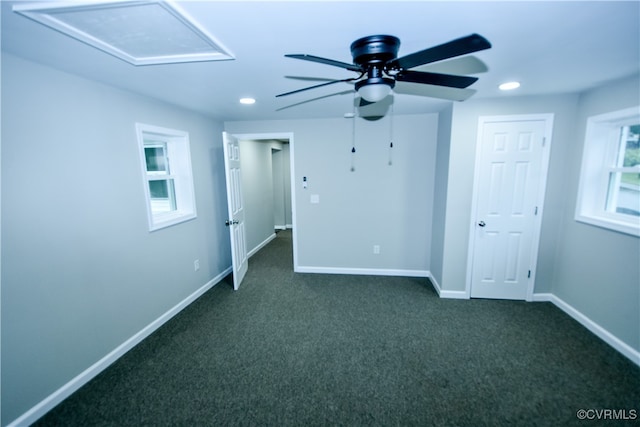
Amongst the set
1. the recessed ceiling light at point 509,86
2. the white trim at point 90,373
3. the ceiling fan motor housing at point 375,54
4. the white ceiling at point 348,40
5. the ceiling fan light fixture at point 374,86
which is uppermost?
the recessed ceiling light at point 509,86

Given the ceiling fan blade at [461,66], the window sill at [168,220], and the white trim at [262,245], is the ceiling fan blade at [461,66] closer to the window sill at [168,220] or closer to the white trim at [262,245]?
the window sill at [168,220]

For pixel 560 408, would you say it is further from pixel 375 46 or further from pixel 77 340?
pixel 77 340

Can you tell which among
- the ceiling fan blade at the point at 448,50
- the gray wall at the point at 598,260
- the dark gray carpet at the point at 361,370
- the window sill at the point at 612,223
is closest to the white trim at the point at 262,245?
the dark gray carpet at the point at 361,370

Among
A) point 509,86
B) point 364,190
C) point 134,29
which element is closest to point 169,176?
point 134,29

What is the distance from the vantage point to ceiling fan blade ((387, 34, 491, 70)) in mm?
970

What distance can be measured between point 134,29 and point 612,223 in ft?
12.4

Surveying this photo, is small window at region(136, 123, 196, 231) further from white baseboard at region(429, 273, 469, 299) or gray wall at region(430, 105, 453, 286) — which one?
white baseboard at region(429, 273, 469, 299)

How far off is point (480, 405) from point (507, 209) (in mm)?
2067

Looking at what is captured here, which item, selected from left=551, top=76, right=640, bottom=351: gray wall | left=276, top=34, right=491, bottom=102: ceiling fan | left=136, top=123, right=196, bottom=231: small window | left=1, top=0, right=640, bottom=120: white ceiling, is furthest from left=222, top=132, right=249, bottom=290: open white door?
left=551, top=76, right=640, bottom=351: gray wall

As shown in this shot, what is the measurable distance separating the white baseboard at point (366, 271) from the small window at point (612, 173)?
191cm

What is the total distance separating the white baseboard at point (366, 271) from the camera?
154 inches

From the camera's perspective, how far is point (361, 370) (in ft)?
6.96

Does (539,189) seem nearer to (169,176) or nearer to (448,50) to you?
(448,50)

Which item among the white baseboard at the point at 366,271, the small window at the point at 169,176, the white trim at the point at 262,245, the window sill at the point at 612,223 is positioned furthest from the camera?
the white trim at the point at 262,245
